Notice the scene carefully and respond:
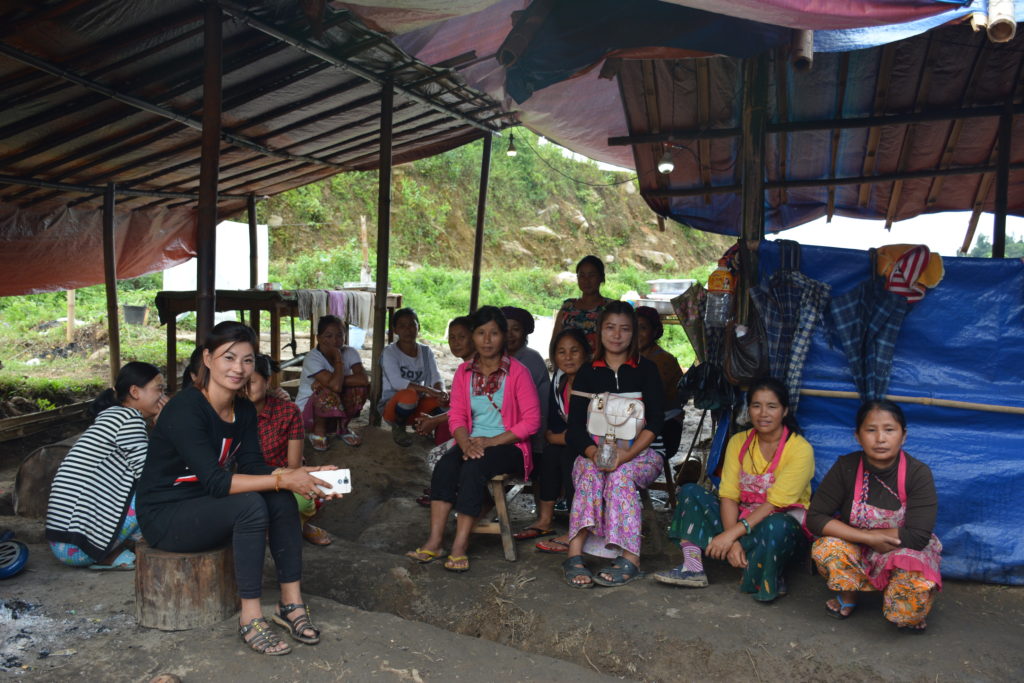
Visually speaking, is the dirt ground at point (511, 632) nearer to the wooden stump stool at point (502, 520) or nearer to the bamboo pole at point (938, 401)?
the wooden stump stool at point (502, 520)

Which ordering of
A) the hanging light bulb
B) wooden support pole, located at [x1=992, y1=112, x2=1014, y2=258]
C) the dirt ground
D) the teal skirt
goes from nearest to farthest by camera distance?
1. the dirt ground
2. the teal skirt
3. wooden support pole, located at [x1=992, y1=112, x2=1014, y2=258]
4. the hanging light bulb

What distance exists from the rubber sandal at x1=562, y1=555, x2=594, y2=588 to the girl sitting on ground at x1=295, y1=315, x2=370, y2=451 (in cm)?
264

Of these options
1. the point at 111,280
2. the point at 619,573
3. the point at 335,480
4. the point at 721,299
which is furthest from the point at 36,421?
the point at 721,299

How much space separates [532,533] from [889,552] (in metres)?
1.85

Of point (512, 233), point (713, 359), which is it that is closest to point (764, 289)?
point (713, 359)

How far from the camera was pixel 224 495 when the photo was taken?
9.27 feet

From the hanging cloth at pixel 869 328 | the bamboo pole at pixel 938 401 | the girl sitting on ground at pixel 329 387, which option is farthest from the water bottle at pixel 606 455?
the girl sitting on ground at pixel 329 387

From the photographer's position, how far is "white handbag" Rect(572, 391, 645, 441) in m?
3.85

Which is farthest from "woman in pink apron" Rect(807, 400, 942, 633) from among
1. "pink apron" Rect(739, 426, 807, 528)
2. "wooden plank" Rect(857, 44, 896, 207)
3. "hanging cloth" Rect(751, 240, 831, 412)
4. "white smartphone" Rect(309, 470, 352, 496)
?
"wooden plank" Rect(857, 44, 896, 207)

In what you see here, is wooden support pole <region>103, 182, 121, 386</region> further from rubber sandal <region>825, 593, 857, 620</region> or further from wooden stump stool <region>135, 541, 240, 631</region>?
rubber sandal <region>825, 593, 857, 620</region>

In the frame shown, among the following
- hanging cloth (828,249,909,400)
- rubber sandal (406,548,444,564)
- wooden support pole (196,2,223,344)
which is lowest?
rubber sandal (406,548,444,564)

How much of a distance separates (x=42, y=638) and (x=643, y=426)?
2.75 meters

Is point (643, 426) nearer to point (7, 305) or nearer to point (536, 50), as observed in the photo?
point (536, 50)

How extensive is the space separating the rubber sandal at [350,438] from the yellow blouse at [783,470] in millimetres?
3184
